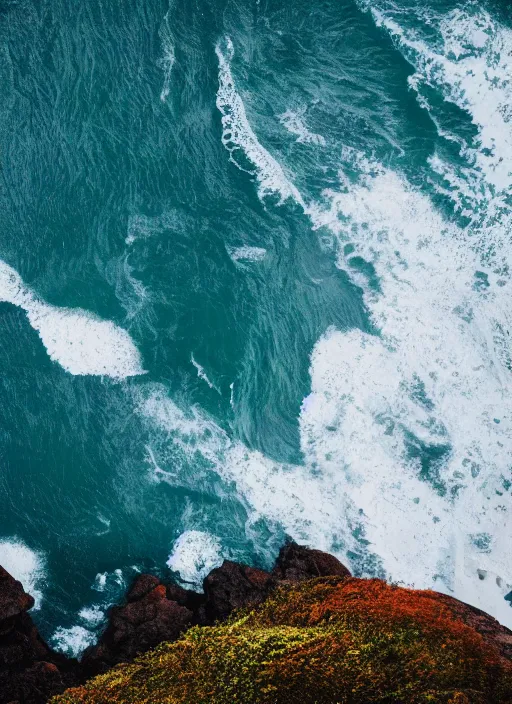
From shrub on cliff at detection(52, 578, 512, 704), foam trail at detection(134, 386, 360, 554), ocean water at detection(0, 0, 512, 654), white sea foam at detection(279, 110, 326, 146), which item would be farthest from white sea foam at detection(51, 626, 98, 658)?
white sea foam at detection(279, 110, 326, 146)

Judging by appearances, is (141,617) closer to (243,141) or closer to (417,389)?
(417,389)

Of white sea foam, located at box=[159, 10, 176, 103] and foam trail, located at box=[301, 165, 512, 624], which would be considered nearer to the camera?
foam trail, located at box=[301, 165, 512, 624]

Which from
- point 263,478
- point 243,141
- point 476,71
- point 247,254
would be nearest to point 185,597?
point 263,478

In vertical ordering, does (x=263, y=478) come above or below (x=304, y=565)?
above

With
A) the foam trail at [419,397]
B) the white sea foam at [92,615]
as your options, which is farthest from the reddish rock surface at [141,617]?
the foam trail at [419,397]

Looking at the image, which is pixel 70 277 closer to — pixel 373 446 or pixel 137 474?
pixel 137 474

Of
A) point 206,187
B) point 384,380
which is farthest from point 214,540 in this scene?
point 206,187

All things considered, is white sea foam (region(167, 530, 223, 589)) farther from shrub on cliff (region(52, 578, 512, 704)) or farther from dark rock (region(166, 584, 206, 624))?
shrub on cliff (region(52, 578, 512, 704))
